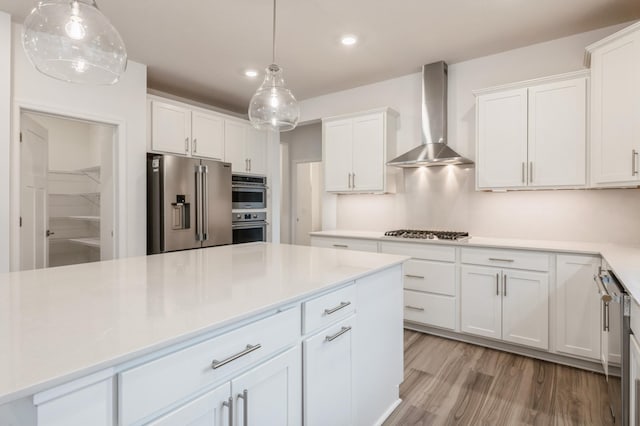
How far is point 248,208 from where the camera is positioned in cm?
450

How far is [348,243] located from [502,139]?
176 cm

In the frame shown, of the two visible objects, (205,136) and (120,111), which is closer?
(120,111)

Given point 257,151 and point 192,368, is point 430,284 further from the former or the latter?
point 257,151

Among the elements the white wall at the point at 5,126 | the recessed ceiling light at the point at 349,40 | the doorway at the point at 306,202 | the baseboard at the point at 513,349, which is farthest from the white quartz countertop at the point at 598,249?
the white wall at the point at 5,126

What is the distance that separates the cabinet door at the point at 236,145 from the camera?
14.3 feet

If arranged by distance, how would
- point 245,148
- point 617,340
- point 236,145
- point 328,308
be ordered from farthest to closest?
point 245,148 → point 236,145 → point 617,340 → point 328,308

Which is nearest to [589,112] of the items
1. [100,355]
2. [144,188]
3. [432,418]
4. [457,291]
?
[457,291]

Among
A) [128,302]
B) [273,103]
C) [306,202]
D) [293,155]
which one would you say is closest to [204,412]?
[128,302]

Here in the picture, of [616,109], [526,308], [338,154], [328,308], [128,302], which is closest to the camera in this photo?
[128,302]

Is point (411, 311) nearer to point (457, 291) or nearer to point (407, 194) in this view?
point (457, 291)

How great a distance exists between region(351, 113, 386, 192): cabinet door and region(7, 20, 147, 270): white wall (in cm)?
227

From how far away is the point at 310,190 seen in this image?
21.4 feet

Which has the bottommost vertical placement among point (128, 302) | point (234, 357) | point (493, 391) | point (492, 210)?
point (493, 391)

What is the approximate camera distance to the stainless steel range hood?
343cm
